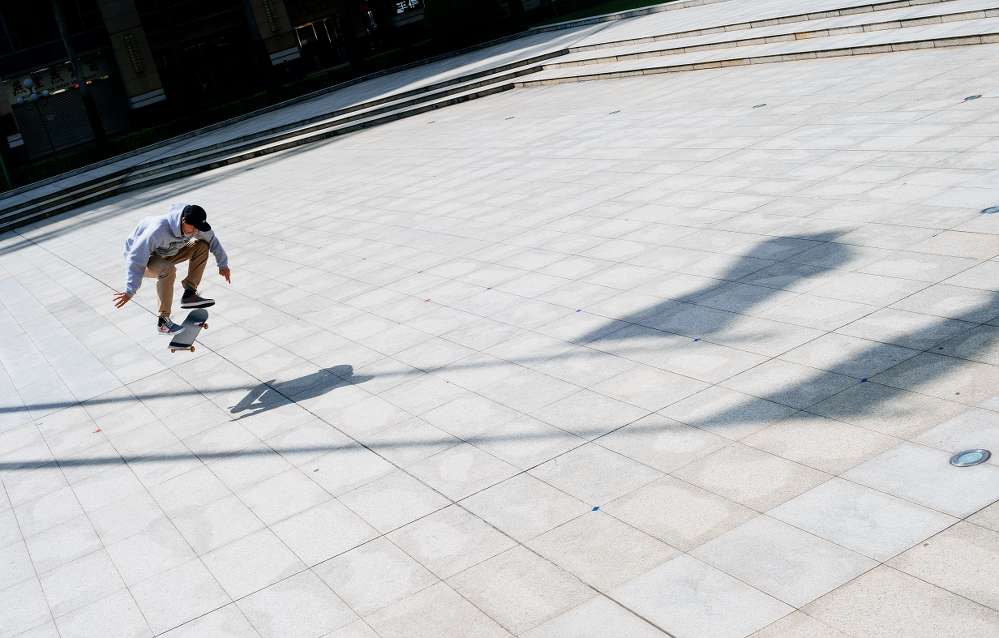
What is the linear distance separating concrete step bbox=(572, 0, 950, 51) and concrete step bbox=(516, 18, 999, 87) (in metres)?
1.04

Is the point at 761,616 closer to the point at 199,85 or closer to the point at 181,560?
the point at 181,560

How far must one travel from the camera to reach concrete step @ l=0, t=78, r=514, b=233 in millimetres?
25141

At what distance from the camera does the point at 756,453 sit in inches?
227

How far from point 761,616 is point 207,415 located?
5612mm

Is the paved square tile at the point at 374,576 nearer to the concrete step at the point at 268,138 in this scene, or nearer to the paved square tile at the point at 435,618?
the paved square tile at the point at 435,618

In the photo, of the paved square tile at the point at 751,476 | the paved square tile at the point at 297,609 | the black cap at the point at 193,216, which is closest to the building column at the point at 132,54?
the black cap at the point at 193,216

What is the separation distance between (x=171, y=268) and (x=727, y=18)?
54.9ft

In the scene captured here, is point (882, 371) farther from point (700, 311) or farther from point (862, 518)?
point (700, 311)

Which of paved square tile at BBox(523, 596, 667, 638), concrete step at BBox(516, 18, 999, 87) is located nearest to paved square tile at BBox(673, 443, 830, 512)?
paved square tile at BBox(523, 596, 667, 638)

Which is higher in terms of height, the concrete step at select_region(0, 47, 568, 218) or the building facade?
the building facade

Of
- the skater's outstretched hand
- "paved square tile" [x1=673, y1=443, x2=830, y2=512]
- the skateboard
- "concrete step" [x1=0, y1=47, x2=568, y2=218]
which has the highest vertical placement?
"concrete step" [x1=0, y1=47, x2=568, y2=218]

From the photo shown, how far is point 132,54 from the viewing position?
40.4m

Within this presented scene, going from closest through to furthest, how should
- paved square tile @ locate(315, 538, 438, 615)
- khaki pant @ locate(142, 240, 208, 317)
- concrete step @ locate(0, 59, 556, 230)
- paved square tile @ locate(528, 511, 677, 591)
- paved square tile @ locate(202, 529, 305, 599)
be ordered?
1. paved square tile @ locate(528, 511, 677, 591)
2. paved square tile @ locate(315, 538, 438, 615)
3. paved square tile @ locate(202, 529, 305, 599)
4. khaki pant @ locate(142, 240, 208, 317)
5. concrete step @ locate(0, 59, 556, 230)

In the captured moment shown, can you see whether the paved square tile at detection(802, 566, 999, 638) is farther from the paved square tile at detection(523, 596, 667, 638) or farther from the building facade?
the building facade
